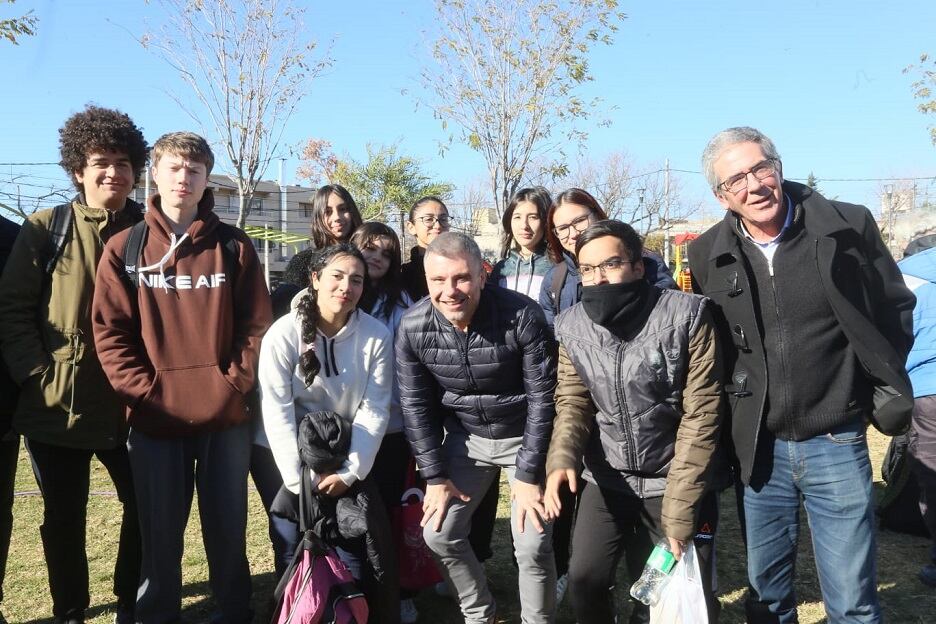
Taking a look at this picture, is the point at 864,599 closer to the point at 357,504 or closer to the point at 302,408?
the point at 357,504

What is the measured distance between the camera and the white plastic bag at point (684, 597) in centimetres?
258

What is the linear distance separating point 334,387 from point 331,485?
1.47 ft

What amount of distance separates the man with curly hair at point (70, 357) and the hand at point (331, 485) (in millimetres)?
1070

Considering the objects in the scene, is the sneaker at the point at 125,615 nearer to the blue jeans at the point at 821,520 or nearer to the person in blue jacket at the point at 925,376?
the blue jeans at the point at 821,520

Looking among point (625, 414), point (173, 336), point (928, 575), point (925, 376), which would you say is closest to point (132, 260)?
point (173, 336)

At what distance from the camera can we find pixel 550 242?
408 cm

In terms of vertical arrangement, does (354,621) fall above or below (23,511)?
above

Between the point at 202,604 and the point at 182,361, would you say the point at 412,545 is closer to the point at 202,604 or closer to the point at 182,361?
the point at 202,604

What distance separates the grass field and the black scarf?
1.79m

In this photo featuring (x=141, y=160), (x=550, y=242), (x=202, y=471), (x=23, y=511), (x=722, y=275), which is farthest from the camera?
(x=23, y=511)

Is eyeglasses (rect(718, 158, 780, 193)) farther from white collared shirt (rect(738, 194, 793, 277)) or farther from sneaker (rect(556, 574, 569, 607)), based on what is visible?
sneaker (rect(556, 574, 569, 607))

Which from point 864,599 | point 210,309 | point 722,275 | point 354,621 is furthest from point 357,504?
point 864,599

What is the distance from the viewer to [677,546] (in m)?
2.64

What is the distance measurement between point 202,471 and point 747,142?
9.02ft
